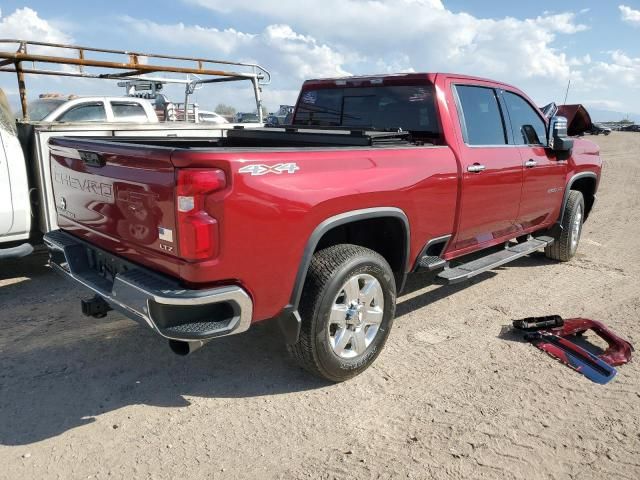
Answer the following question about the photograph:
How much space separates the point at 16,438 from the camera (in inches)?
111

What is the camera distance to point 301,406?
10.4 ft

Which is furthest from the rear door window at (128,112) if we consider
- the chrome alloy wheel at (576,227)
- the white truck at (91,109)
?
the chrome alloy wheel at (576,227)

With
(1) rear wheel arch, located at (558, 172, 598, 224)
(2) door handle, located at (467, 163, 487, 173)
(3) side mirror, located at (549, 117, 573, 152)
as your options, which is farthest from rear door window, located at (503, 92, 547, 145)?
(2) door handle, located at (467, 163, 487, 173)

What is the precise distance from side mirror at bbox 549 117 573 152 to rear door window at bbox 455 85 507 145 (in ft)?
2.48

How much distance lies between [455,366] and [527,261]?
3.17 m

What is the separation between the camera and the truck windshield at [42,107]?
27.0ft

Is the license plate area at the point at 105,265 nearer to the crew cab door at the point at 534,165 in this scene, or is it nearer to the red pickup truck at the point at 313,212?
the red pickup truck at the point at 313,212

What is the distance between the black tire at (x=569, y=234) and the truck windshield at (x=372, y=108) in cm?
266

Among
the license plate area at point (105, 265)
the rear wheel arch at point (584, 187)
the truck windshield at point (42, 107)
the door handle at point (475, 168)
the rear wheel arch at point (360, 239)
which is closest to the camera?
the rear wheel arch at point (360, 239)

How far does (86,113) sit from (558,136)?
24.4 feet

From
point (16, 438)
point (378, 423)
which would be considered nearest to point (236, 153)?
point (378, 423)

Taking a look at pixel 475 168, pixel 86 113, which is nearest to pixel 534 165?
pixel 475 168

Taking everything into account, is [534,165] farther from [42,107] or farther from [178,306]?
[42,107]

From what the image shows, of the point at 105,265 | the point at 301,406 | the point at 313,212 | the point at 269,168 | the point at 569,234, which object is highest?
the point at 269,168
